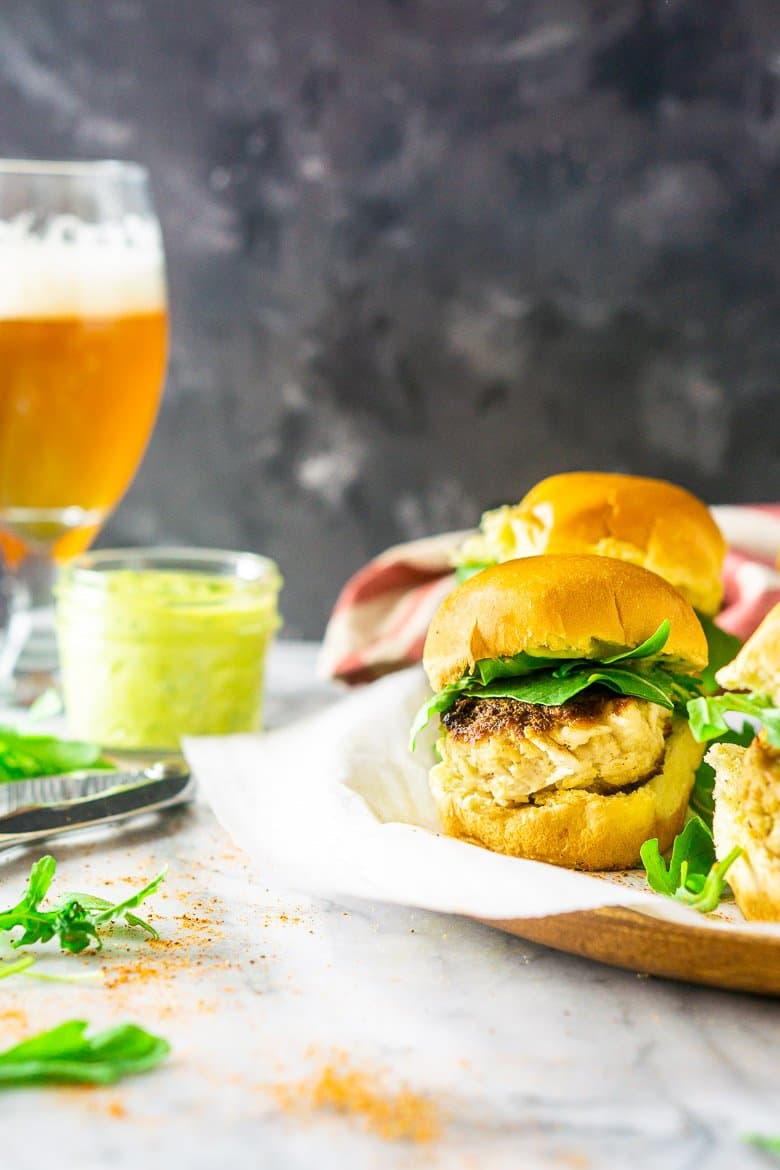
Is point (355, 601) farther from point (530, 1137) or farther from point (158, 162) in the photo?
point (530, 1137)

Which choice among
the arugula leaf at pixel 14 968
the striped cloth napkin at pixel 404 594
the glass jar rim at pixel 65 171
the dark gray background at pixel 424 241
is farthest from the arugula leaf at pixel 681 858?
the glass jar rim at pixel 65 171

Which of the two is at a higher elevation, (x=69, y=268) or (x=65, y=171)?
(x=65, y=171)

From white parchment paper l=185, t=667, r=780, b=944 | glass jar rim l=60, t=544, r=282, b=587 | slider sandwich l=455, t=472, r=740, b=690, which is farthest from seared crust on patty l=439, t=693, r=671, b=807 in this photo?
glass jar rim l=60, t=544, r=282, b=587

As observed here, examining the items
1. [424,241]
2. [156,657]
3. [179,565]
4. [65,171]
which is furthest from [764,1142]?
[424,241]

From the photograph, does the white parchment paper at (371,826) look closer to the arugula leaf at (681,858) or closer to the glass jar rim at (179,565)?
the arugula leaf at (681,858)

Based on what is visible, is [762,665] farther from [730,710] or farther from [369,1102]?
[369,1102]

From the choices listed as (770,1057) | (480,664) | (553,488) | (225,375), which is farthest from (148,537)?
(770,1057)

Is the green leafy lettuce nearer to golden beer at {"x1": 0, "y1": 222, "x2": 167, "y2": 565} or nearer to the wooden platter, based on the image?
the wooden platter
